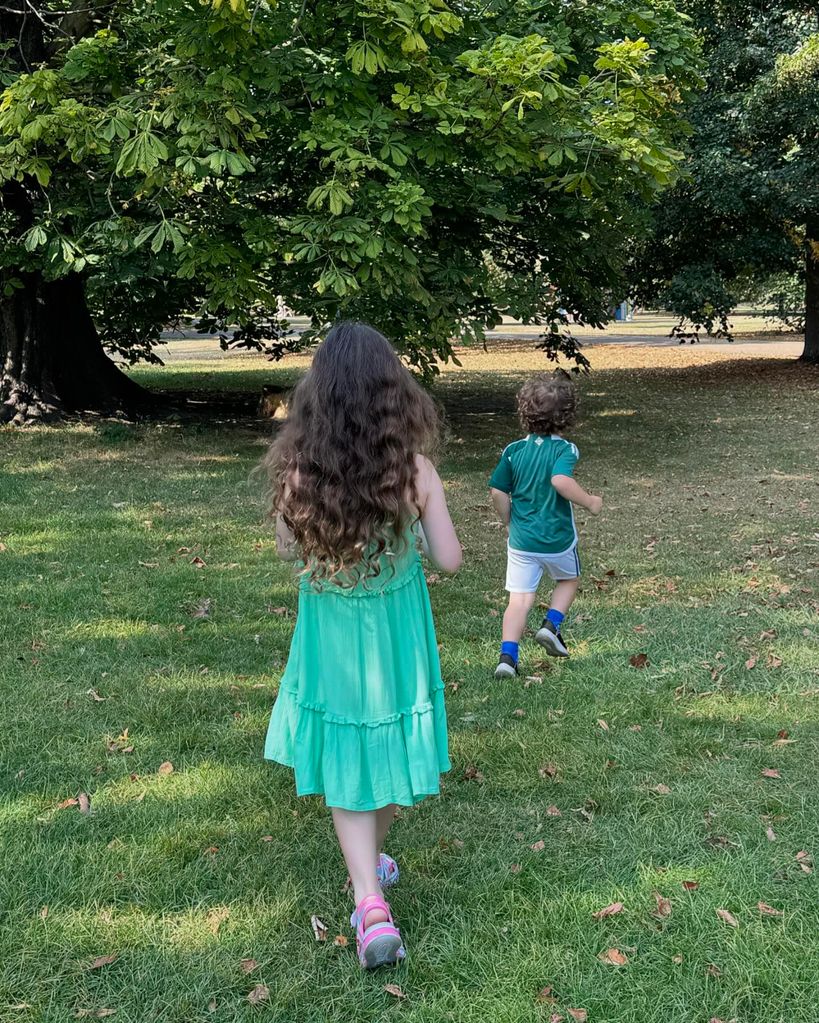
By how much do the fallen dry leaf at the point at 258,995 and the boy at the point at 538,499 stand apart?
2.23 meters

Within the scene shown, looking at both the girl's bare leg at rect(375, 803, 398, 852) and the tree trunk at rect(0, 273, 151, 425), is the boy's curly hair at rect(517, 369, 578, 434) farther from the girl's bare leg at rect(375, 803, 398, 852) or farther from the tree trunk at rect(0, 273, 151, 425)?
the tree trunk at rect(0, 273, 151, 425)

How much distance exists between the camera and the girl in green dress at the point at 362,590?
8.11 feet

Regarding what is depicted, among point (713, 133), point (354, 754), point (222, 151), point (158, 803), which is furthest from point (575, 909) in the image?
point (713, 133)

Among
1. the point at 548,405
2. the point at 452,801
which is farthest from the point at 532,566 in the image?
the point at 452,801

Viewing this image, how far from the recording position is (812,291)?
2039cm

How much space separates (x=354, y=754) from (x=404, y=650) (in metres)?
0.31

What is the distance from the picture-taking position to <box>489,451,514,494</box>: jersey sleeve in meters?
4.57

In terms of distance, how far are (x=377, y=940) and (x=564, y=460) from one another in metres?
2.53

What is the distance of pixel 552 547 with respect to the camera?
4.59 meters

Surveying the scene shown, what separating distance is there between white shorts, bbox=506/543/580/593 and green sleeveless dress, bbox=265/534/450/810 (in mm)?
2021

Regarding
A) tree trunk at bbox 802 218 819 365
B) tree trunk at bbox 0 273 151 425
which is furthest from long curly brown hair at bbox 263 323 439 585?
tree trunk at bbox 802 218 819 365

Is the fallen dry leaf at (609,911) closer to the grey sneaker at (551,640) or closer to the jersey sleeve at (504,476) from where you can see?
the grey sneaker at (551,640)

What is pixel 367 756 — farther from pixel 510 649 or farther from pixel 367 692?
pixel 510 649

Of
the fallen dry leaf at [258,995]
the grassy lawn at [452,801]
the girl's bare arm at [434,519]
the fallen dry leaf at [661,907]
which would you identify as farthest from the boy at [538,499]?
the fallen dry leaf at [258,995]
